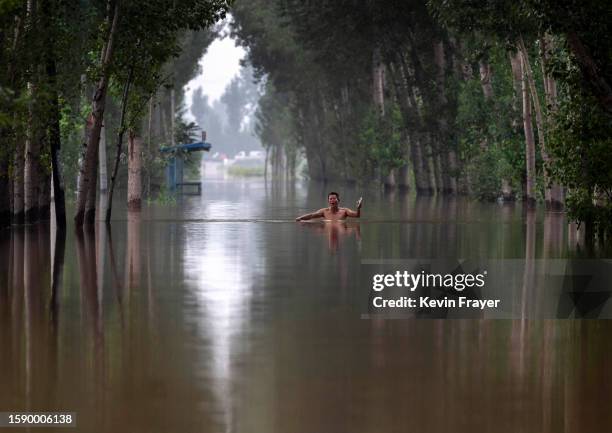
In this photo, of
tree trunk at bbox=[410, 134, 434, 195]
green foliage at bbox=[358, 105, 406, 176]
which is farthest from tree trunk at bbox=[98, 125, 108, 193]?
green foliage at bbox=[358, 105, 406, 176]

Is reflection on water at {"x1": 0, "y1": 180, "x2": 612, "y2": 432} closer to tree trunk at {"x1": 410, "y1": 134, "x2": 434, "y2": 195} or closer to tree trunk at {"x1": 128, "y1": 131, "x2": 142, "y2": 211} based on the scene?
tree trunk at {"x1": 128, "y1": 131, "x2": 142, "y2": 211}

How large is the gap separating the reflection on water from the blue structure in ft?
135

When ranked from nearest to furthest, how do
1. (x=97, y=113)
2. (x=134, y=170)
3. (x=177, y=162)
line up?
(x=97, y=113)
(x=134, y=170)
(x=177, y=162)

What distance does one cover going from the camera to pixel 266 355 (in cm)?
1155

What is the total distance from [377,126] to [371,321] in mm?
59521

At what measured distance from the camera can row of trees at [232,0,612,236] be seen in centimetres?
2647

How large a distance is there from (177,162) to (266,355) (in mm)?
68144

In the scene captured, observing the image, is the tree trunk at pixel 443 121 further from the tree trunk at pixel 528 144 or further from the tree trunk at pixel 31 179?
the tree trunk at pixel 31 179

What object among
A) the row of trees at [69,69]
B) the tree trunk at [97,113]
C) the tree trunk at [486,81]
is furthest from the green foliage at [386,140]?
the tree trunk at [97,113]

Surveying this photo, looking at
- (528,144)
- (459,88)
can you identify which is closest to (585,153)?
(528,144)

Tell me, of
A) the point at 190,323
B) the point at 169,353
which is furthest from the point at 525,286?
the point at 169,353

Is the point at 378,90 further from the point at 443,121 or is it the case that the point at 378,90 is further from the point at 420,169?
the point at 443,121

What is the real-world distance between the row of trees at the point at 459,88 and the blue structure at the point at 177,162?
7.77m

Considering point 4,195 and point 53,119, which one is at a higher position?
point 53,119
